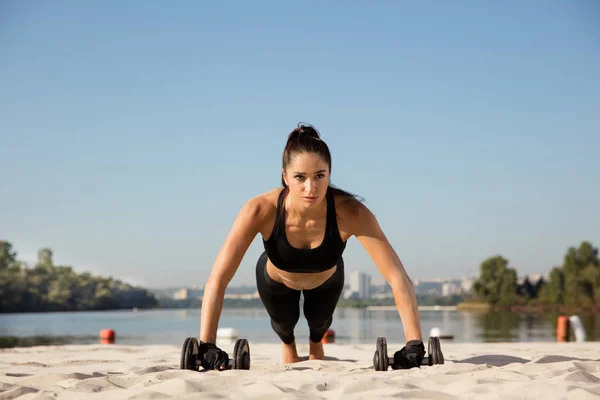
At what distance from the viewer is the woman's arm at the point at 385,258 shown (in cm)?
384

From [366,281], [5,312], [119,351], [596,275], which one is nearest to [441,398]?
[119,351]

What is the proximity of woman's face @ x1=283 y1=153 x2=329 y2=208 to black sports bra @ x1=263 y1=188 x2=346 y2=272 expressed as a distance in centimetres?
22

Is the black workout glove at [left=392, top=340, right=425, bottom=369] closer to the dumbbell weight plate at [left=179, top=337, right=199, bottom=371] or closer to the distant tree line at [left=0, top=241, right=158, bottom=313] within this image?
the dumbbell weight plate at [left=179, top=337, right=199, bottom=371]

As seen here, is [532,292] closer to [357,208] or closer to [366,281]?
[366,281]

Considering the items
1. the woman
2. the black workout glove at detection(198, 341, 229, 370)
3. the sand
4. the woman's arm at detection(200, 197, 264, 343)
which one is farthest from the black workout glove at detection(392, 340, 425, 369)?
the woman's arm at detection(200, 197, 264, 343)

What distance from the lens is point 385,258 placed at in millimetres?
3936

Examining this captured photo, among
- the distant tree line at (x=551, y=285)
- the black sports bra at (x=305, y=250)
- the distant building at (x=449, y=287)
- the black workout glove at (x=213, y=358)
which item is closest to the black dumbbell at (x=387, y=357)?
the black sports bra at (x=305, y=250)

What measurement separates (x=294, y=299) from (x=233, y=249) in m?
0.93

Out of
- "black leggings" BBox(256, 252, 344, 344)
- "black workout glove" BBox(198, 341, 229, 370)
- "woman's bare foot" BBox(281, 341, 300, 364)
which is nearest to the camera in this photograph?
"black workout glove" BBox(198, 341, 229, 370)

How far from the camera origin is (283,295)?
14.8 feet

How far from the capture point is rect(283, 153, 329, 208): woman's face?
3584mm

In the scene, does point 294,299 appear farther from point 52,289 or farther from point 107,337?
point 52,289

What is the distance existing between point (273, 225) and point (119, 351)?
3933 mm

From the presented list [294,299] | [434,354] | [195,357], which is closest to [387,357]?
[434,354]
